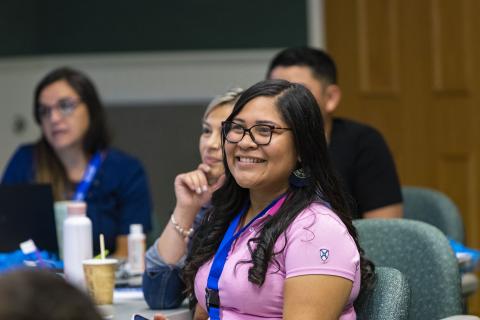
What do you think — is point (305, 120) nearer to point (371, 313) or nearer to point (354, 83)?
point (371, 313)

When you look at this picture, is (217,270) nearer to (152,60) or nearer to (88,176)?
(88,176)

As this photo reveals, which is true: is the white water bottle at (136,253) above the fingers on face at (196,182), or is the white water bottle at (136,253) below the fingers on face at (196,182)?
below

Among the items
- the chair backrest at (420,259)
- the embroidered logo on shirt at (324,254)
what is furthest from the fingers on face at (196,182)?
the embroidered logo on shirt at (324,254)

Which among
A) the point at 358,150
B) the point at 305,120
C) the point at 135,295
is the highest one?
the point at 305,120

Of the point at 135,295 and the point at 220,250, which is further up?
the point at 220,250

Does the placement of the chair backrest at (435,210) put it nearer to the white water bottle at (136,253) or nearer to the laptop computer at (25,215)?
the white water bottle at (136,253)

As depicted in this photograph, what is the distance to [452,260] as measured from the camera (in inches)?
92.8

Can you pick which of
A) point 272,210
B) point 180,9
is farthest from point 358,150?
point 180,9

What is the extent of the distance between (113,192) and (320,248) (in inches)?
72.8

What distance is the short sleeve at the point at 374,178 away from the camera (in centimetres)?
322

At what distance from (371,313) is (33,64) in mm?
3804

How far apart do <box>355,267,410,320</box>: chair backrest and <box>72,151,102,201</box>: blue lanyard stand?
1710 millimetres

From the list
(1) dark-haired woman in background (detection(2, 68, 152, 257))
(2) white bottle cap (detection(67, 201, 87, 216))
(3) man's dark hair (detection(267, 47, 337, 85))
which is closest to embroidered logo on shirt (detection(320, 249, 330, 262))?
(2) white bottle cap (detection(67, 201, 87, 216))

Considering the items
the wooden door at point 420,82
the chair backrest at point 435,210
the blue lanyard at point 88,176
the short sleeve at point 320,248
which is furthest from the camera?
the wooden door at point 420,82
